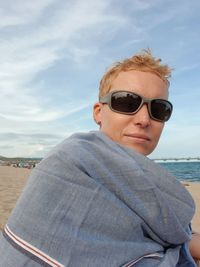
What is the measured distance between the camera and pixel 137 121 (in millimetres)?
1712

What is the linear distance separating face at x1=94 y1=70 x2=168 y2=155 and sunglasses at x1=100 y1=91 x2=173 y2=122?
0.06ft

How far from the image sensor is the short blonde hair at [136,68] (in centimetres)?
176

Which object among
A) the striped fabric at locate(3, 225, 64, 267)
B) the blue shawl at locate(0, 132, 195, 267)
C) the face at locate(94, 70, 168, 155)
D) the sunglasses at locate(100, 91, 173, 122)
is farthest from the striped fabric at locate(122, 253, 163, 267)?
the sunglasses at locate(100, 91, 173, 122)

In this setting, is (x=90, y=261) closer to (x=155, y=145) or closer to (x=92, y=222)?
(x=92, y=222)

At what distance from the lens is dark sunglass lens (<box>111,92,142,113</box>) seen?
5.56 feet

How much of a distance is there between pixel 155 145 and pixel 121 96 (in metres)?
0.31

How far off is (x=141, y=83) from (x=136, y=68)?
82mm

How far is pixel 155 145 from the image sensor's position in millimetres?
1813

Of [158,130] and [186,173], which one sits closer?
[158,130]

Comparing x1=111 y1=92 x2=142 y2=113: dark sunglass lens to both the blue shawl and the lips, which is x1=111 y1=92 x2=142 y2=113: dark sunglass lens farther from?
the blue shawl

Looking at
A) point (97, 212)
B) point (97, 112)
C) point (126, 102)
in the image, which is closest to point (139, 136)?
point (126, 102)

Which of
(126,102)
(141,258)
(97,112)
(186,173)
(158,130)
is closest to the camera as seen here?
(141,258)

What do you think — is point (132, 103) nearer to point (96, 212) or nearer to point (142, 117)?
point (142, 117)

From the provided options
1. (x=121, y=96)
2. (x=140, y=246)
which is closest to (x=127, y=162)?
(x=140, y=246)
